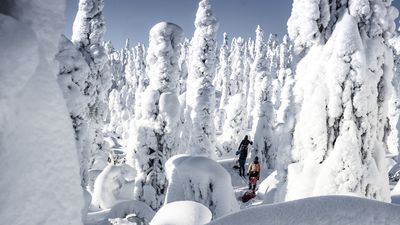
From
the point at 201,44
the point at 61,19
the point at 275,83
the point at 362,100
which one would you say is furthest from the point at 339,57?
the point at 275,83

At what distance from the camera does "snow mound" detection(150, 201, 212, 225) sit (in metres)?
6.01

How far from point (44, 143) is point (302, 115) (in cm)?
663

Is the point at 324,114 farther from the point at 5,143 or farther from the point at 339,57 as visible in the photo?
the point at 5,143

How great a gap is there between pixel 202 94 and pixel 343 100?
38.2 feet

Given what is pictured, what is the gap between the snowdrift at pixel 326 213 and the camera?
1.83 metres

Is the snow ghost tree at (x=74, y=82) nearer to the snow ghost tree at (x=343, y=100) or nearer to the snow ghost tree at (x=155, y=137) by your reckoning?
the snow ghost tree at (x=155, y=137)

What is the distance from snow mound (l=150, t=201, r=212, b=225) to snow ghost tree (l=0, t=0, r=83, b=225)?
449 centimetres

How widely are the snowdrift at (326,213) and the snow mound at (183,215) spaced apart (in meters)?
4.14

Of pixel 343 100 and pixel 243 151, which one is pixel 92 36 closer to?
pixel 243 151

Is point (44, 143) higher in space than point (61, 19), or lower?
lower

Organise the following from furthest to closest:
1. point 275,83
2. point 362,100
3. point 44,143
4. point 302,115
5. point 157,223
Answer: point 275,83 < point 302,115 < point 362,100 < point 157,223 < point 44,143

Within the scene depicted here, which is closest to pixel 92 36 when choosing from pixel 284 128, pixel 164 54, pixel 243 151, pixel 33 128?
pixel 164 54

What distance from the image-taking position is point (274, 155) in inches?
875

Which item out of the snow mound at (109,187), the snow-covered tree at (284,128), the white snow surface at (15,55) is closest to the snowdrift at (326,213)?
the white snow surface at (15,55)
